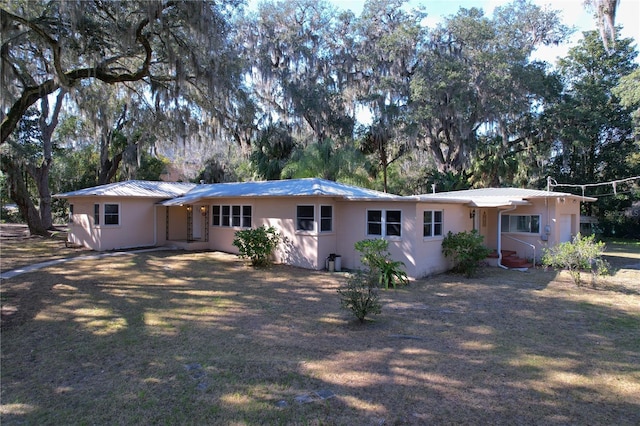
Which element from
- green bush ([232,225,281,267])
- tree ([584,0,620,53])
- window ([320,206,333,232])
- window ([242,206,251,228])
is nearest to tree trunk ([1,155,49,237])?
window ([242,206,251,228])

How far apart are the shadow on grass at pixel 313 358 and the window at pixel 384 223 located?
2598 millimetres

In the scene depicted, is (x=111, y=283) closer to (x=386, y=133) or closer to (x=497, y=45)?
(x=386, y=133)

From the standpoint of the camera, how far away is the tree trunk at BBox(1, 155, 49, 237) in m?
19.9

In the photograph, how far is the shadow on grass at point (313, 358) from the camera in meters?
3.96

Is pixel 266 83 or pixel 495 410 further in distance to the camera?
pixel 266 83

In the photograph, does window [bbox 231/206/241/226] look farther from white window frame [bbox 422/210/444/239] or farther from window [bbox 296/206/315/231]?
white window frame [bbox 422/210/444/239]

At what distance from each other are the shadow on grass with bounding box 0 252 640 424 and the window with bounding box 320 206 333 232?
11.3 ft

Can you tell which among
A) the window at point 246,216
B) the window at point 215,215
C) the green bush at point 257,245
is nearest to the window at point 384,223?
the green bush at point 257,245

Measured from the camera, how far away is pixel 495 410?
3.96 m

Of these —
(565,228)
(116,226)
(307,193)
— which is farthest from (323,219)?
(565,228)

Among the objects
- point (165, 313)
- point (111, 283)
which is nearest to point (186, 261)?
point (111, 283)

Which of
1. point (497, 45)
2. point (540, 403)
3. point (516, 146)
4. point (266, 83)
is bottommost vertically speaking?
point (540, 403)

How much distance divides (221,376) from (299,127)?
77.3ft

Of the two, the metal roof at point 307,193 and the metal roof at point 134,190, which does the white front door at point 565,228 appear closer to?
the metal roof at point 307,193
